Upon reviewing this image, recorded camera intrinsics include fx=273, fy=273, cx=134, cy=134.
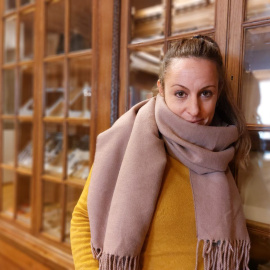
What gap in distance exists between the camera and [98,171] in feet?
2.99

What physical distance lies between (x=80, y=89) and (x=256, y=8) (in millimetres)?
1135

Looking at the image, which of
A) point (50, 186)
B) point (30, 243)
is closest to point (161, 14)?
point (50, 186)

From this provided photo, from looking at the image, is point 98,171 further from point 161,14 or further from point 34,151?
point 161,14

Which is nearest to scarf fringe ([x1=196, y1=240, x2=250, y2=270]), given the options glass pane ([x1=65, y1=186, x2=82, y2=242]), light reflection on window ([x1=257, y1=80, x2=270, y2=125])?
light reflection on window ([x1=257, y1=80, x2=270, y2=125])

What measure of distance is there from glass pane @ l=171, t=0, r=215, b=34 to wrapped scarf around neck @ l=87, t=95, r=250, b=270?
77cm

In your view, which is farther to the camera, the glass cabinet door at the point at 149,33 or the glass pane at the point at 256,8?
the glass cabinet door at the point at 149,33

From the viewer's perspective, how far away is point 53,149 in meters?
1.73

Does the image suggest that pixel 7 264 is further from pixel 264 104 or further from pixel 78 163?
pixel 264 104

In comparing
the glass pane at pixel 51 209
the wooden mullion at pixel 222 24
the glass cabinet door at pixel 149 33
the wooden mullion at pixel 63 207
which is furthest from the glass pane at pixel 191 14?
the glass pane at pixel 51 209

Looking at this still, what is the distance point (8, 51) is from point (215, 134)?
170 centimetres

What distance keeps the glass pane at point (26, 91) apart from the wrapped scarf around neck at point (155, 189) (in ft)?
3.76

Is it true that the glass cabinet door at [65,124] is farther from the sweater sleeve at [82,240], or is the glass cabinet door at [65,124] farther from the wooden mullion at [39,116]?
the sweater sleeve at [82,240]

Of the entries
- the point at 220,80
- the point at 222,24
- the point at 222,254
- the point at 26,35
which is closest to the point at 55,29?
the point at 26,35

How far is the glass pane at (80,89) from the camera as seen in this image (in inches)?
60.4
